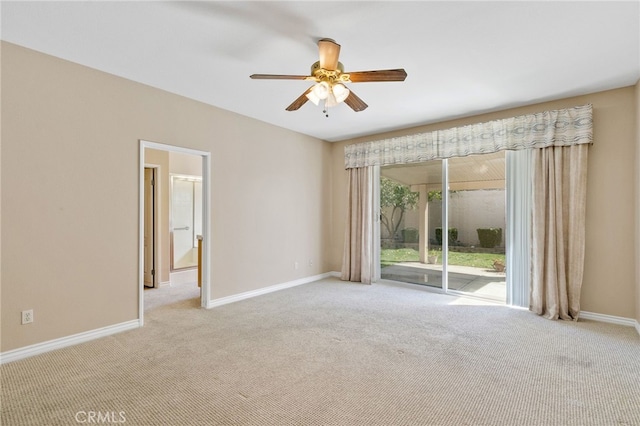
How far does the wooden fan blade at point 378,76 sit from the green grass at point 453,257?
10.6 ft

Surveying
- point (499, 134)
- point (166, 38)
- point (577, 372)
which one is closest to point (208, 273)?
point (166, 38)

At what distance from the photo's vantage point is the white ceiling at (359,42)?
7.18 feet

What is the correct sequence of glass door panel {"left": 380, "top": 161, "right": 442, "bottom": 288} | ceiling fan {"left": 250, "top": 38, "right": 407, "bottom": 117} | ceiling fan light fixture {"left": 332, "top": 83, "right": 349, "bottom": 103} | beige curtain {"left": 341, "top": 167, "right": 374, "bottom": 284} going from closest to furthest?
ceiling fan {"left": 250, "top": 38, "right": 407, "bottom": 117}
ceiling fan light fixture {"left": 332, "top": 83, "right": 349, "bottom": 103}
glass door panel {"left": 380, "top": 161, "right": 442, "bottom": 288}
beige curtain {"left": 341, "top": 167, "right": 374, "bottom": 284}

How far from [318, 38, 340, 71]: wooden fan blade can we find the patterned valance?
9.29 feet

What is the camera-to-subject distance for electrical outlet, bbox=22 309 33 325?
267 cm

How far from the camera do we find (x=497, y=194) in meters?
4.42

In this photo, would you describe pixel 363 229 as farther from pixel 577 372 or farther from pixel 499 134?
pixel 577 372

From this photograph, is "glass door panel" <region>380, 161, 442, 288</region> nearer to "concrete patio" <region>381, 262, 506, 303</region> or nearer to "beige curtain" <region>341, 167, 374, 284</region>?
"concrete patio" <region>381, 262, 506, 303</region>

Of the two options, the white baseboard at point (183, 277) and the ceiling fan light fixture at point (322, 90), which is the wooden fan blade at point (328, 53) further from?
the white baseboard at point (183, 277)

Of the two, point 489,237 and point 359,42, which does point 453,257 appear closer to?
point 489,237

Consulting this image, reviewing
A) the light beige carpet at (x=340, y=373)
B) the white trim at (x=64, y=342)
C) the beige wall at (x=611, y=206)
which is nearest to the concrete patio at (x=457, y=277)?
the light beige carpet at (x=340, y=373)

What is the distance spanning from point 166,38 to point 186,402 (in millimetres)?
2720

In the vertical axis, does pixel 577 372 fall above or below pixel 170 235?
below

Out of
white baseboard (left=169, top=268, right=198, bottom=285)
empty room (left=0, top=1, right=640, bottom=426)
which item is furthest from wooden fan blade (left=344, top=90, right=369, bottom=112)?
white baseboard (left=169, top=268, right=198, bottom=285)
